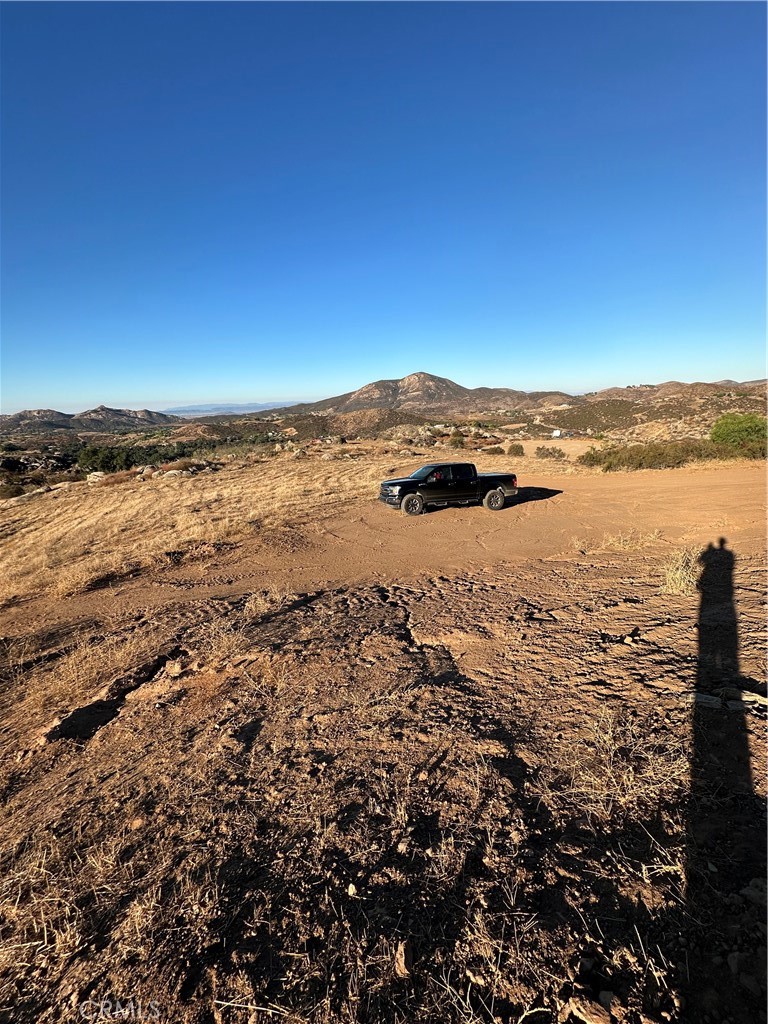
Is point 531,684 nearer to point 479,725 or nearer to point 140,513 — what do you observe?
point 479,725

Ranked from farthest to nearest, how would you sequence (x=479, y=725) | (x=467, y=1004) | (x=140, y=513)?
(x=140, y=513) < (x=479, y=725) < (x=467, y=1004)

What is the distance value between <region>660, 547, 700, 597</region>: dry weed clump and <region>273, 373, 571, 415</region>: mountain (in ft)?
355

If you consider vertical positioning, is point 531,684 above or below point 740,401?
below

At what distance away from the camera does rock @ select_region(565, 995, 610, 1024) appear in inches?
77.6

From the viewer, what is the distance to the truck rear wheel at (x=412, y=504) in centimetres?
1377

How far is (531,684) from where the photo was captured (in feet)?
15.7

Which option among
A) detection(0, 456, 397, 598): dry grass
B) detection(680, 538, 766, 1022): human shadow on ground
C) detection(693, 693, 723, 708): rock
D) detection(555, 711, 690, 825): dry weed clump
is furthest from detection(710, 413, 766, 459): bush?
detection(555, 711, 690, 825): dry weed clump

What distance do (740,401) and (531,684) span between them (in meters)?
66.8

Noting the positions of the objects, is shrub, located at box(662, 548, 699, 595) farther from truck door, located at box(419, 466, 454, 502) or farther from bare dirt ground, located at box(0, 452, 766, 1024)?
truck door, located at box(419, 466, 454, 502)

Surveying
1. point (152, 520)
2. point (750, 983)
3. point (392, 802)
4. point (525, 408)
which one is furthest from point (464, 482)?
point (525, 408)

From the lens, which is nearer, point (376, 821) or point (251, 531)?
point (376, 821)

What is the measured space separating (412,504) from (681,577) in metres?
7.94

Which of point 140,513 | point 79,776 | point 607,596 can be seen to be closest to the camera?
point 79,776

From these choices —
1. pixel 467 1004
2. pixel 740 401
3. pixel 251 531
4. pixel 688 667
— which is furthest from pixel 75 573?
pixel 740 401
